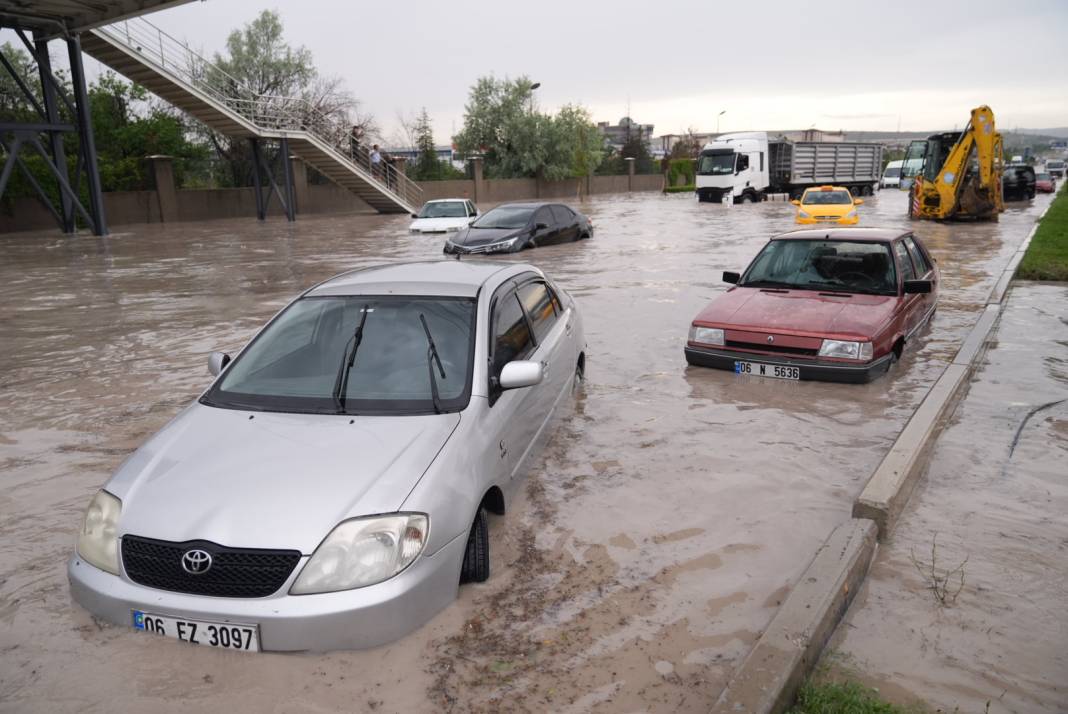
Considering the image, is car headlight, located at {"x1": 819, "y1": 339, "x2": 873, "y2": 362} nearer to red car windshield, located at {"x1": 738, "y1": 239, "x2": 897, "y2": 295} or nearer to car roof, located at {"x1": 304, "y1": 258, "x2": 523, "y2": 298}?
red car windshield, located at {"x1": 738, "y1": 239, "x2": 897, "y2": 295}

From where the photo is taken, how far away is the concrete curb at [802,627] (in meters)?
3.10

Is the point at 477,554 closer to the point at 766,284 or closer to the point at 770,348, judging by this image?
the point at 770,348

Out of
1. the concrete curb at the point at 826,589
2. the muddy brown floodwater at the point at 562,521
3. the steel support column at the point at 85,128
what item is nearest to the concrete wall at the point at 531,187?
the steel support column at the point at 85,128

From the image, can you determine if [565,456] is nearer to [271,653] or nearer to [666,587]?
[666,587]

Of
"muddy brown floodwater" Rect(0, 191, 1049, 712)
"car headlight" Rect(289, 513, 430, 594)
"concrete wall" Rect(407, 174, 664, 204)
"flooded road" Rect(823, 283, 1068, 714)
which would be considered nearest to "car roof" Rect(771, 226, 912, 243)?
"muddy brown floodwater" Rect(0, 191, 1049, 712)

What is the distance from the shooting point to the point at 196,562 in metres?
3.38

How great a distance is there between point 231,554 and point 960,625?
3375 mm

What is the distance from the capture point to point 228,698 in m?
3.33

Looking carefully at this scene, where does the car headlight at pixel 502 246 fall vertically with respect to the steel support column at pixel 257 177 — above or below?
below

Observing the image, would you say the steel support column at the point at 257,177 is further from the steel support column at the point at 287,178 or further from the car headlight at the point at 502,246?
the car headlight at the point at 502,246

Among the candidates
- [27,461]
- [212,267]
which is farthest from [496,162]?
[27,461]

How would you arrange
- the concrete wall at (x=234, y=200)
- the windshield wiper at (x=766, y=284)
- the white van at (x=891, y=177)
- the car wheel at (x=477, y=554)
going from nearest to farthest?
the car wheel at (x=477, y=554) < the windshield wiper at (x=766, y=284) < the concrete wall at (x=234, y=200) < the white van at (x=891, y=177)

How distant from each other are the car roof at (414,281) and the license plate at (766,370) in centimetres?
306

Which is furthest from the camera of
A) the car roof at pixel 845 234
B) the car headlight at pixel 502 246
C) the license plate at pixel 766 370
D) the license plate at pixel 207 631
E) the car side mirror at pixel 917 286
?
the car headlight at pixel 502 246
